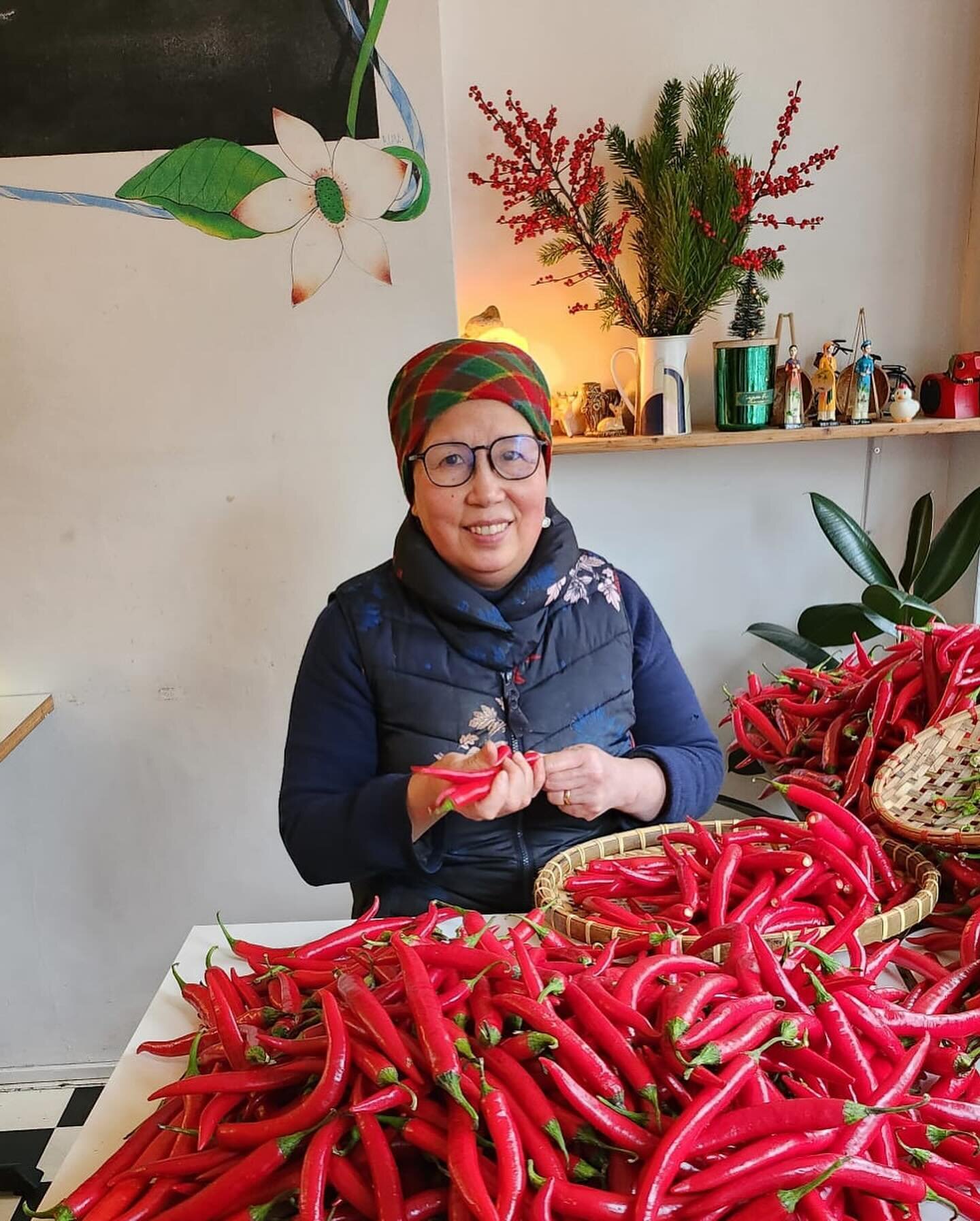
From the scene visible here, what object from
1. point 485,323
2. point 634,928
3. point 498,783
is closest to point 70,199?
point 485,323

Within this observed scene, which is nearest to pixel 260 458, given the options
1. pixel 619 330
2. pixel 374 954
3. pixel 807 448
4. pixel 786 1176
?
pixel 619 330

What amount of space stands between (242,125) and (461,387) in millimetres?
1158

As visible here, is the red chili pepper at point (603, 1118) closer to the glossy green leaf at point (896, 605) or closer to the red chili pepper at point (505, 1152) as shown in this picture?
the red chili pepper at point (505, 1152)

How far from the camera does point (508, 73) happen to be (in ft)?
8.00

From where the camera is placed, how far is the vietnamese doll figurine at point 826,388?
245cm

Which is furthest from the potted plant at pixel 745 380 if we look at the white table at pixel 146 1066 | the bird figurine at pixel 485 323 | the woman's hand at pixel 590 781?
the white table at pixel 146 1066

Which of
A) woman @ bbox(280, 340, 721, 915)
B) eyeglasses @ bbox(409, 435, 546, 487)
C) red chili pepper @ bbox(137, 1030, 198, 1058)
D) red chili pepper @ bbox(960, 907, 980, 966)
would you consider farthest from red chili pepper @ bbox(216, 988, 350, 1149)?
eyeglasses @ bbox(409, 435, 546, 487)

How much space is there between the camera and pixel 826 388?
8.05 feet

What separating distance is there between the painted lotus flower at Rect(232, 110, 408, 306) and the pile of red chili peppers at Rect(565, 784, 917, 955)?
1.53 meters

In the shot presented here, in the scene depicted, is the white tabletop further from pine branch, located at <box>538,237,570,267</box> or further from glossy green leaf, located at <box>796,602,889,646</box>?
pine branch, located at <box>538,237,570,267</box>

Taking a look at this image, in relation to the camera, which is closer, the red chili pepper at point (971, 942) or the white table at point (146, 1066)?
the white table at point (146, 1066)

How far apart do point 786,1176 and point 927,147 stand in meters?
2.44

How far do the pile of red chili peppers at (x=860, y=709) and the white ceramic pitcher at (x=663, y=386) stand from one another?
72 centimetres

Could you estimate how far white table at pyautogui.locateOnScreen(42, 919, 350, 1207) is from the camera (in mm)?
1003
